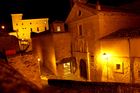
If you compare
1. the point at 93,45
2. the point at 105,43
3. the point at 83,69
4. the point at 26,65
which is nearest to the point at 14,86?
the point at 26,65

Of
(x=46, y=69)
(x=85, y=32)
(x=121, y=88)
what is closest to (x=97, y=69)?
(x=85, y=32)

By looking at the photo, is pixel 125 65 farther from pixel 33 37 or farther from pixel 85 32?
pixel 33 37

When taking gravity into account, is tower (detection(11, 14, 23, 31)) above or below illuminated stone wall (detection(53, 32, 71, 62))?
above

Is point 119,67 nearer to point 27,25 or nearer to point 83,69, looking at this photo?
point 83,69

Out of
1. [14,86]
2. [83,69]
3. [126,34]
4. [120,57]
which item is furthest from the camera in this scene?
[83,69]

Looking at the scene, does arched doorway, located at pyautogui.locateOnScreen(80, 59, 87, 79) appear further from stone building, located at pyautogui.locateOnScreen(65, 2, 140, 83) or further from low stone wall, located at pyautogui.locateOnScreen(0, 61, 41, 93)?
low stone wall, located at pyautogui.locateOnScreen(0, 61, 41, 93)

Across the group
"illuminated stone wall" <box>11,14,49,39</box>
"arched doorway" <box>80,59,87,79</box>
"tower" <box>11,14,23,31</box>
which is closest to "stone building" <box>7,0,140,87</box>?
"arched doorway" <box>80,59,87,79</box>

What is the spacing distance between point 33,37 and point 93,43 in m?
11.8

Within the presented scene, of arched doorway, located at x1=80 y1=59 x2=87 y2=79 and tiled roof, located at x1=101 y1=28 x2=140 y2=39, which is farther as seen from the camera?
arched doorway, located at x1=80 y1=59 x2=87 y2=79

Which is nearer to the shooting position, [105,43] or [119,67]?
[119,67]

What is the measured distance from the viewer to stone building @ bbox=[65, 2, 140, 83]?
71.6 ft

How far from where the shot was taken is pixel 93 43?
25156 millimetres

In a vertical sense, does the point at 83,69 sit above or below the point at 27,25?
below

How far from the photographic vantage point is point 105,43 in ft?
76.5
